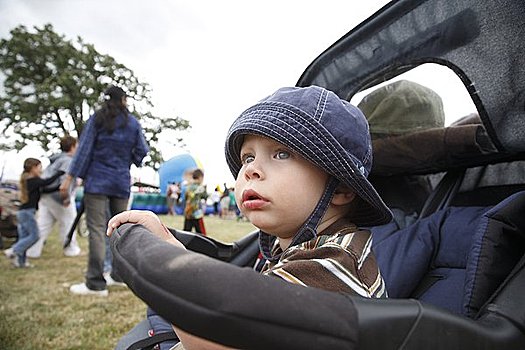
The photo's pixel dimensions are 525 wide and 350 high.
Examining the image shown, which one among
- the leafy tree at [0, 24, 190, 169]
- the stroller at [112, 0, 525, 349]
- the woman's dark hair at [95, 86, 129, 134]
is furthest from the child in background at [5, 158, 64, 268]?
the leafy tree at [0, 24, 190, 169]

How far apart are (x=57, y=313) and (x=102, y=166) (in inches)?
36.9

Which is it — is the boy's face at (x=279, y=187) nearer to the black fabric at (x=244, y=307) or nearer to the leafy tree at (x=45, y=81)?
the black fabric at (x=244, y=307)

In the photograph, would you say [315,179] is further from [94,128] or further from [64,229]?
[64,229]

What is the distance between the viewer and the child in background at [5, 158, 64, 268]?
3.72 m

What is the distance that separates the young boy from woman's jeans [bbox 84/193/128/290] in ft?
6.72

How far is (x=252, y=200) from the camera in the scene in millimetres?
823

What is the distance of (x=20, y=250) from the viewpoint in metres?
3.69

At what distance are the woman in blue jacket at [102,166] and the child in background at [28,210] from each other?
128 centimetres

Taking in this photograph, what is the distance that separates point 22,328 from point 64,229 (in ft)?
7.64

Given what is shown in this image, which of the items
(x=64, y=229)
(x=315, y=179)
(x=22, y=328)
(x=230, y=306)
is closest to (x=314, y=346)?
(x=230, y=306)

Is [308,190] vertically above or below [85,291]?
above

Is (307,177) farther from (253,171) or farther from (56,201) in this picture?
(56,201)

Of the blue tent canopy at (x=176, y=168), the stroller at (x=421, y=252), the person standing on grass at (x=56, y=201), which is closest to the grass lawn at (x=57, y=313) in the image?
the person standing on grass at (x=56, y=201)

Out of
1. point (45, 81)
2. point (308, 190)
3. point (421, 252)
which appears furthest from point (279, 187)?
point (45, 81)
